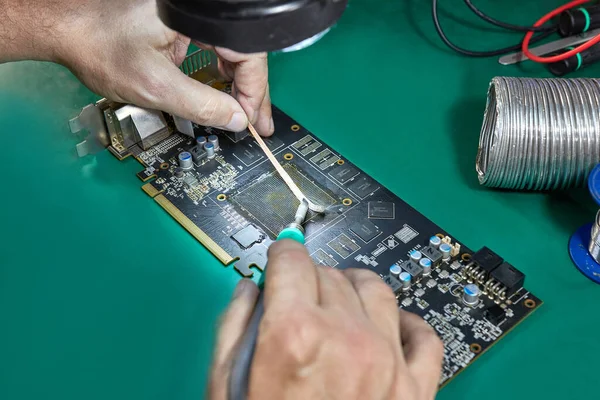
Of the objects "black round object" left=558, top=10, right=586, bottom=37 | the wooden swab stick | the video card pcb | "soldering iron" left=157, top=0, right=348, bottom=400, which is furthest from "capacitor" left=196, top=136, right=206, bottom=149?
"black round object" left=558, top=10, right=586, bottom=37

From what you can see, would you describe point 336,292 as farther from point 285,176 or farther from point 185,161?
point 185,161

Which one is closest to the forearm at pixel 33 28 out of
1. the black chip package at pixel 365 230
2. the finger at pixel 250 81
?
the finger at pixel 250 81

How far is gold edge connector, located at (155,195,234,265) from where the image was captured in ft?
6.21

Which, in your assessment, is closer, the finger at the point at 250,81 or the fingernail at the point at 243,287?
the fingernail at the point at 243,287

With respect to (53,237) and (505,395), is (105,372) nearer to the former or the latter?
(53,237)

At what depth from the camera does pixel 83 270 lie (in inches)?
74.0

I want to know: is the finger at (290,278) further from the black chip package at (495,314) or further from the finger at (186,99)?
the finger at (186,99)

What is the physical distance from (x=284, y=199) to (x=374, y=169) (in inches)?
11.5

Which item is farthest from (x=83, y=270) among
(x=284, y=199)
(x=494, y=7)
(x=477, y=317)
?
(x=494, y=7)

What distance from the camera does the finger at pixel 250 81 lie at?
6.74ft

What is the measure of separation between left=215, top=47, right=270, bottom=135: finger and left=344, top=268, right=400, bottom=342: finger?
0.84 metres

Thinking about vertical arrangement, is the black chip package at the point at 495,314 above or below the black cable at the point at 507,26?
below

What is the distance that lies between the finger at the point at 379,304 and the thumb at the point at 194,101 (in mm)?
779

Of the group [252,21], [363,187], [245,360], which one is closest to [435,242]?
[363,187]
